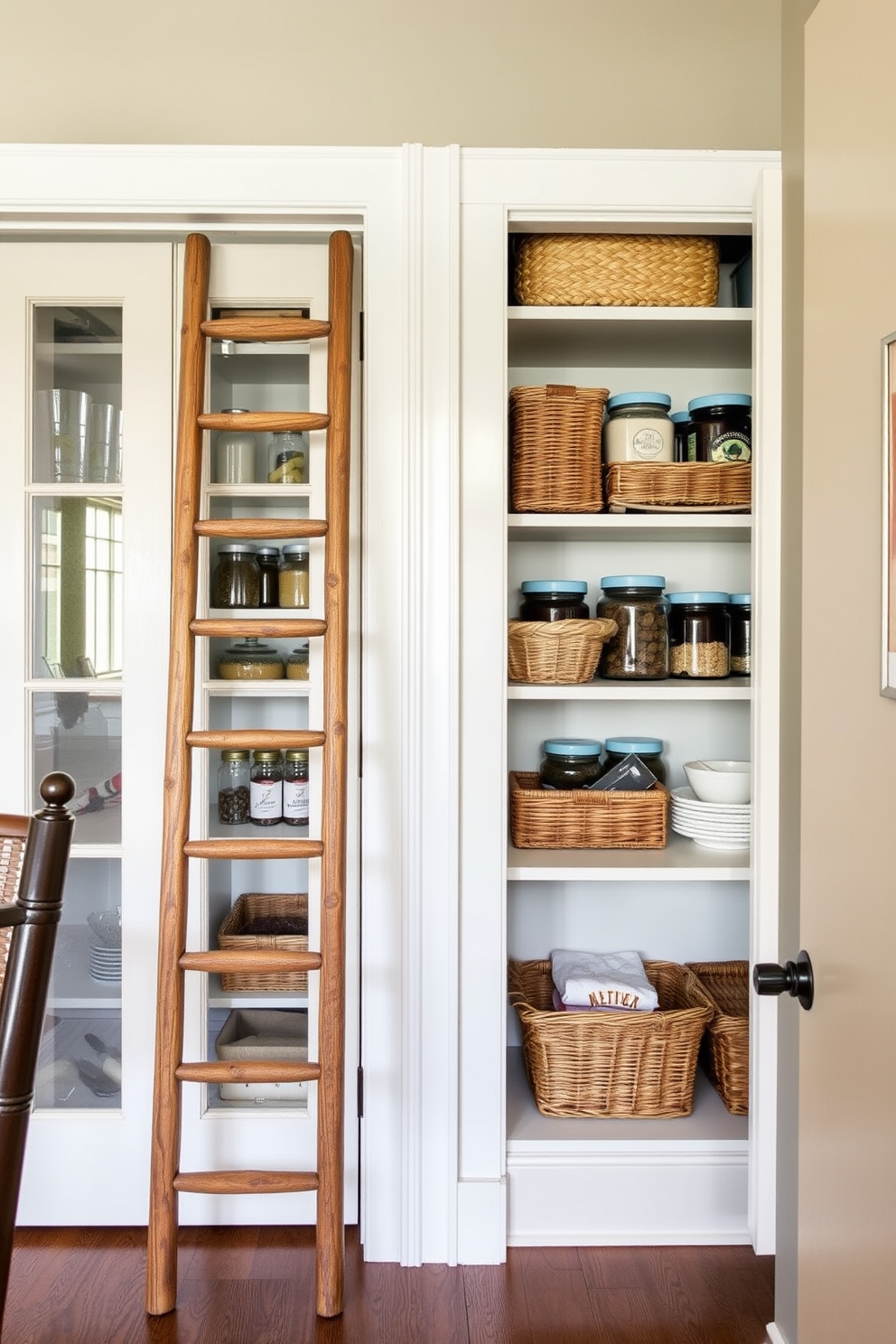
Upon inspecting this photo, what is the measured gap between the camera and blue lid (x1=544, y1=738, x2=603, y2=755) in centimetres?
228

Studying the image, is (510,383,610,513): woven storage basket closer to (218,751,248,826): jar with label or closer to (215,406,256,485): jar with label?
(215,406,256,485): jar with label

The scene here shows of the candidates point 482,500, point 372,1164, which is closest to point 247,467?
point 482,500

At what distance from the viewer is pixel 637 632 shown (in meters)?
2.23

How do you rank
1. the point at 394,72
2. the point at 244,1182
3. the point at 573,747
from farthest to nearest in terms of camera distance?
1. the point at 394,72
2. the point at 573,747
3. the point at 244,1182

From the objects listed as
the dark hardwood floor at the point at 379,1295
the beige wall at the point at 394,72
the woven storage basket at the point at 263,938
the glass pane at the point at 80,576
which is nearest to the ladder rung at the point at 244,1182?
the dark hardwood floor at the point at 379,1295

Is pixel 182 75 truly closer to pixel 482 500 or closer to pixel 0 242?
pixel 0 242

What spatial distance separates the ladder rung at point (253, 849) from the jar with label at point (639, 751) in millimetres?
722

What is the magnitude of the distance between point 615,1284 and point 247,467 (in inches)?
71.2

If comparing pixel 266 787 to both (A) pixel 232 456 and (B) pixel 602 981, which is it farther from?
(B) pixel 602 981

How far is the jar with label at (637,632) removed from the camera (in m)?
2.22

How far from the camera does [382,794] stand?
2092 mm

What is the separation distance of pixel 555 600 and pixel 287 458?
0.65 m

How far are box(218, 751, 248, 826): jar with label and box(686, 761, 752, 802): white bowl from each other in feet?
3.24

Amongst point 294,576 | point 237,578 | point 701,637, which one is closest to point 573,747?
point 701,637
